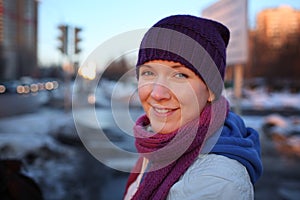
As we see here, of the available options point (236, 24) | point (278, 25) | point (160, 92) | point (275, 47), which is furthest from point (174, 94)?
point (275, 47)

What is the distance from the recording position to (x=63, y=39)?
8.11 m

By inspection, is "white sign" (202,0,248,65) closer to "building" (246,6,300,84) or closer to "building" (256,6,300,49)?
"building" (256,6,300,49)

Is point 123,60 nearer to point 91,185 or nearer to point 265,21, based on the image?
point 91,185

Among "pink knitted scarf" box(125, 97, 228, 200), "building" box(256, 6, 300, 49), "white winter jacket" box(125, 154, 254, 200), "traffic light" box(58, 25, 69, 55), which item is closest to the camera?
"white winter jacket" box(125, 154, 254, 200)

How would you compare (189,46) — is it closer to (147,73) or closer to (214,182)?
(147,73)

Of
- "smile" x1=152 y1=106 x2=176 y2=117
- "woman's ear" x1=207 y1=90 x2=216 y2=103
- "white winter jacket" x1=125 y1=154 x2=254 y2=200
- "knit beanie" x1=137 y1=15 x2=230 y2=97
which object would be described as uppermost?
"knit beanie" x1=137 y1=15 x2=230 y2=97

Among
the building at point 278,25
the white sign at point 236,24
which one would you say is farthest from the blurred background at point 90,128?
the building at point 278,25

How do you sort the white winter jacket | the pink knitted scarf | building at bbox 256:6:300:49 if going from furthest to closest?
building at bbox 256:6:300:49, the pink knitted scarf, the white winter jacket

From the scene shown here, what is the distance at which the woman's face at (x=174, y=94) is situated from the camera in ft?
3.57

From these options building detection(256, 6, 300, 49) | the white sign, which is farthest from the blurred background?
building detection(256, 6, 300, 49)

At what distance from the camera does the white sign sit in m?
3.71

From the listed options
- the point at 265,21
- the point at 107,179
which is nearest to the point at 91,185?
the point at 107,179

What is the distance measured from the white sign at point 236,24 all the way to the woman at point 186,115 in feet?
8.80

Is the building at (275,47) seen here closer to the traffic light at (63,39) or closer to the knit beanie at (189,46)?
the traffic light at (63,39)
